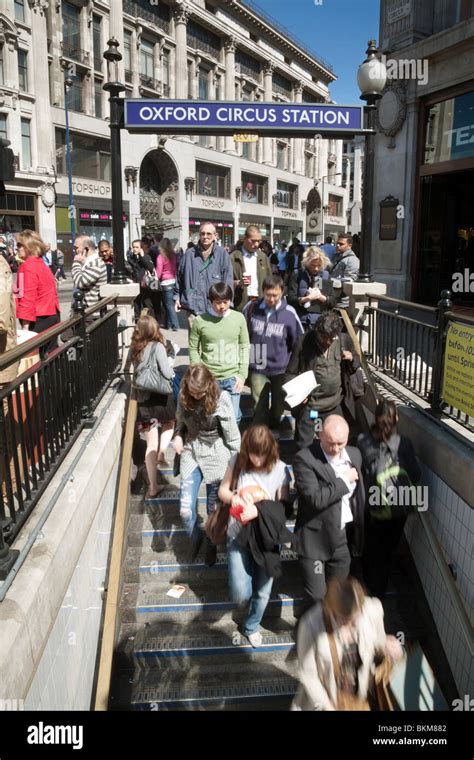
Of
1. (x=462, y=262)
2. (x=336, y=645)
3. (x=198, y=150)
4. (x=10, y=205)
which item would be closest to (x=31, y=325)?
(x=336, y=645)

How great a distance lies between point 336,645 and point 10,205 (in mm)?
34295

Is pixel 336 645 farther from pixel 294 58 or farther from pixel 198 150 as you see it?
pixel 294 58

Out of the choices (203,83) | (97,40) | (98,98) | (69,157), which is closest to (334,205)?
(203,83)

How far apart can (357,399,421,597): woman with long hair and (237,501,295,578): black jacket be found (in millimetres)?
955

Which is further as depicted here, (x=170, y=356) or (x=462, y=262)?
(x=462, y=262)

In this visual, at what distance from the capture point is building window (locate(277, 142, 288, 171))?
61.5 m

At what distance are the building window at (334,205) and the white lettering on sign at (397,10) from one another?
64725 mm

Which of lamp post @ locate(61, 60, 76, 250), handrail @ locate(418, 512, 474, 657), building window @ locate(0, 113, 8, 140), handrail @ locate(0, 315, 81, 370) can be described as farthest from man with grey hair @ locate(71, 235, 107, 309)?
building window @ locate(0, 113, 8, 140)

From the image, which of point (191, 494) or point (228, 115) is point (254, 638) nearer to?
point (191, 494)

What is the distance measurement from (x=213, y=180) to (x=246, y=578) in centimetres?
4899

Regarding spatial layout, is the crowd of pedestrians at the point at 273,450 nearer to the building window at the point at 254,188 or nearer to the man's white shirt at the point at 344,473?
the man's white shirt at the point at 344,473

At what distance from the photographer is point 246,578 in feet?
14.9

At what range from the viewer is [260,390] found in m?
6.30

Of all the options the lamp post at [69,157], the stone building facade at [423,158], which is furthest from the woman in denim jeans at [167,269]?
the lamp post at [69,157]
